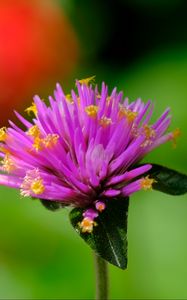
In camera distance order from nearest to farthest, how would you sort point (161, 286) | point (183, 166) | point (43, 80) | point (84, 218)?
1. point (84, 218)
2. point (161, 286)
3. point (183, 166)
4. point (43, 80)

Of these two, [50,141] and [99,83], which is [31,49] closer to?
[99,83]

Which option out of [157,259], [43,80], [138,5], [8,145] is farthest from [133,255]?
[138,5]

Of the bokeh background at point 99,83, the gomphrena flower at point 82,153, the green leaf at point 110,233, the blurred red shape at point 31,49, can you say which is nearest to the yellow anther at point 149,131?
the gomphrena flower at point 82,153

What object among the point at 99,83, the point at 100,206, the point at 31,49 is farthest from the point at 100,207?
the point at 31,49

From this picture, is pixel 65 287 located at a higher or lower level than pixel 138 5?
lower

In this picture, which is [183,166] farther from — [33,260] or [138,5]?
[138,5]

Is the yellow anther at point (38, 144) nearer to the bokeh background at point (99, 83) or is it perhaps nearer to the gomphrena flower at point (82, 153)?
the gomphrena flower at point (82, 153)
